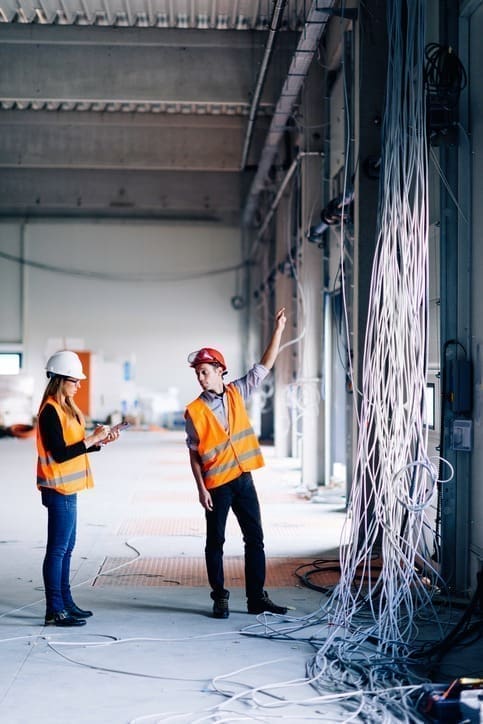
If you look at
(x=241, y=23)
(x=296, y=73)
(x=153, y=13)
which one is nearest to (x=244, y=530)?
(x=296, y=73)

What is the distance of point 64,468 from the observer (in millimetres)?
5223

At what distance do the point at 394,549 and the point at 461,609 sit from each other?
837 mm

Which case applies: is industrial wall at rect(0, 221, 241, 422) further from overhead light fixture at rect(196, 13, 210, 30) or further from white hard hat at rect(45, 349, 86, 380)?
white hard hat at rect(45, 349, 86, 380)

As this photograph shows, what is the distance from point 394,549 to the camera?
5148mm

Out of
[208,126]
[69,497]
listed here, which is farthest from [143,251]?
[69,497]

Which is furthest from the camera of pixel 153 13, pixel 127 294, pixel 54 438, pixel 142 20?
pixel 127 294

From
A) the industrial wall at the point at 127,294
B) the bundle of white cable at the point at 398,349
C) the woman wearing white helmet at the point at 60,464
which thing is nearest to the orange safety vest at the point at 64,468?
the woman wearing white helmet at the point at 60,464

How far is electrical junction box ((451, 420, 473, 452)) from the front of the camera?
574 cm

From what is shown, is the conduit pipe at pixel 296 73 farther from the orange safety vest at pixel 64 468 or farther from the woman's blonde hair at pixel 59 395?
the orange safety vest at pixel 64 468

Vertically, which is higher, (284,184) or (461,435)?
(284,184)

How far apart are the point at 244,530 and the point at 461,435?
5.10 feet

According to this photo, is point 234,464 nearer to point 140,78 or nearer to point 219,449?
point 219,449

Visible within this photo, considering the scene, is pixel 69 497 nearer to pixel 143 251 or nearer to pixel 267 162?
pixel 267 162

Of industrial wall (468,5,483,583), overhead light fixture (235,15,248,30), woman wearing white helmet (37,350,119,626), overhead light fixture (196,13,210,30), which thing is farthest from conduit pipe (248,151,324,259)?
woman wearing white helmet (37,350,119,626)
